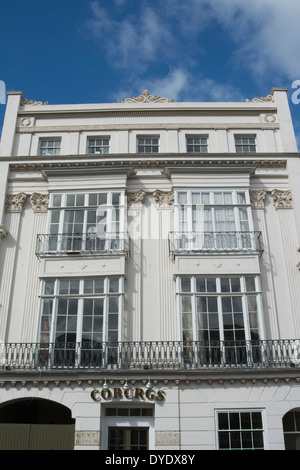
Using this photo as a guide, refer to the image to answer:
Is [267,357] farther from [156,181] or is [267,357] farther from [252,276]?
[156,181]

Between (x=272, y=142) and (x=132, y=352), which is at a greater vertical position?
(x=272, y=142)

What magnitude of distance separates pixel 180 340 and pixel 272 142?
10.3m

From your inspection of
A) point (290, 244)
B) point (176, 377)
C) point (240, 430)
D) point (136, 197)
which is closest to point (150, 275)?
point (136, 197)

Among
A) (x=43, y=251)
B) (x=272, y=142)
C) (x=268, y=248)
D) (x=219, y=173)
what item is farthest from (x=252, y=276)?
(x=43, y=251)

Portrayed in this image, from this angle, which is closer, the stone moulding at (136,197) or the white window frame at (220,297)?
the white window frame at (220,297)

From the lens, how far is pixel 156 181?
21156mm

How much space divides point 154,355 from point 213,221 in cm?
595

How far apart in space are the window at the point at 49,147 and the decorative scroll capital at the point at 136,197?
14.1ft

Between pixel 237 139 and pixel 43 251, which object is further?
pixel 237 139

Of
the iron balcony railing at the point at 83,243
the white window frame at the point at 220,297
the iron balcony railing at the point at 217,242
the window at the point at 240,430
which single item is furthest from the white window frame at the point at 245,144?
the window at the point at 240,430

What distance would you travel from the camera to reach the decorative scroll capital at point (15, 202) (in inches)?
816

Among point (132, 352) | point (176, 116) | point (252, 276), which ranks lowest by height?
point (132, 352)

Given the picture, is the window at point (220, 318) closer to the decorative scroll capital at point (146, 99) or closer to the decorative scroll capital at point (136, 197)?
the decorative scroll capital at point (136, 197)
